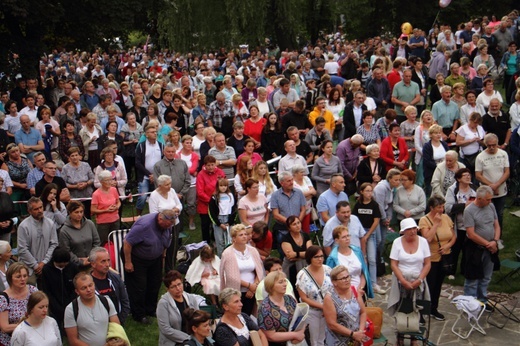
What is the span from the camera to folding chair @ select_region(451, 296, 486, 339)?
10094 millimetres

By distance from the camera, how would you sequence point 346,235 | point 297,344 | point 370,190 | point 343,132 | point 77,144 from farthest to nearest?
point 343,132 < point 77,144 < point 370,190 < point 346,235 < point 297,344

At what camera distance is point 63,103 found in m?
16.3

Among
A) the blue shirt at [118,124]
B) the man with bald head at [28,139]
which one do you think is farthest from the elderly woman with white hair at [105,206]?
the blue shirt at [118,124]

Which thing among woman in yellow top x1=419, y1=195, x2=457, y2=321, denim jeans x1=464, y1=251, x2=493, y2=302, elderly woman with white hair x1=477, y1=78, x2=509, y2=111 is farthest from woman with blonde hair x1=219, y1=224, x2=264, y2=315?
elderly woman with white hair x1=477, y1=78, x2=509, y2=111

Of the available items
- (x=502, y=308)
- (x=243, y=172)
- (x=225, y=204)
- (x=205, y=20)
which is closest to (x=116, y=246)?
(x=225, y=204)

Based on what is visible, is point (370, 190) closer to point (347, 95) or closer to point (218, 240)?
point (218, 240)

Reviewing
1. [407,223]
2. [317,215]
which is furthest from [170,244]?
[407,223]

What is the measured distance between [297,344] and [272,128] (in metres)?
6.53

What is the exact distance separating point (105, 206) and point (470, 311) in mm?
5205

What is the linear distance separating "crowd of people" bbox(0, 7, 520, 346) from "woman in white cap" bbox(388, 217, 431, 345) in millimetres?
21

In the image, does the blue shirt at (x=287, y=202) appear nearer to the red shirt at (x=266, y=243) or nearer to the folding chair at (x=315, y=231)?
the red shirt at (x=266, y=243)

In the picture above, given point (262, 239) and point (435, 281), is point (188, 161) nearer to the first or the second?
point (262, 239)

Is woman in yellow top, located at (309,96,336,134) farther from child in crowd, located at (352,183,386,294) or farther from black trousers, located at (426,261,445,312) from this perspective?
black trousers, located at (426,261,445,312)

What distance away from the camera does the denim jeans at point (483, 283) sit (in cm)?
1075
